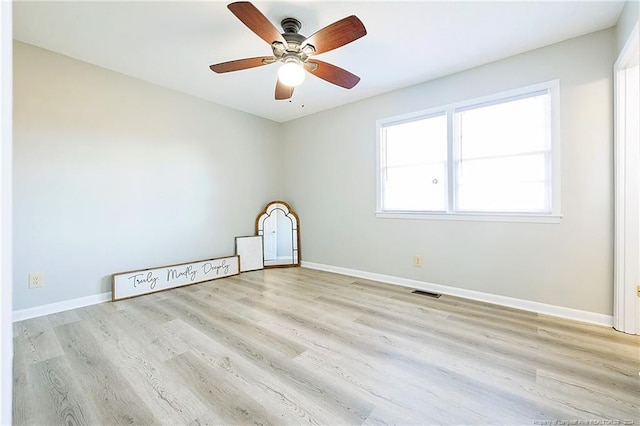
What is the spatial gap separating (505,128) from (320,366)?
2850mm

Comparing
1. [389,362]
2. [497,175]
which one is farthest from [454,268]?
[389,362]

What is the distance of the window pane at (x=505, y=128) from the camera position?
265cm

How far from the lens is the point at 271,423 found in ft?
4.45

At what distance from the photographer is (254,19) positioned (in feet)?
5.84

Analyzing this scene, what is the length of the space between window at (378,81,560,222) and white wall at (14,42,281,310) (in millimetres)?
2413

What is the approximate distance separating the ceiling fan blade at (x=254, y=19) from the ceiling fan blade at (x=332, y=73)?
355mm

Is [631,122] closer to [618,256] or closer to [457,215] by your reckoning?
[618,256]

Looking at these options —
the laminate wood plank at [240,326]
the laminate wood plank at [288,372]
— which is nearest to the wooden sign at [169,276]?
the laminate wood plank at [240,326]

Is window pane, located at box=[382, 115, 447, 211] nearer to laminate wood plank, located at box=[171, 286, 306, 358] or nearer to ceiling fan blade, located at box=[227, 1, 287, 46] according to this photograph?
ceiling fan blade, located at box=[227, 1, 287, 46]

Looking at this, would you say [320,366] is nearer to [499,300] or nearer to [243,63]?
[499,300]

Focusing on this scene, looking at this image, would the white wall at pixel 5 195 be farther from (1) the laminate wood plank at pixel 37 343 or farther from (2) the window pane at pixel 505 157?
(2) the window pane at pixel 505 157

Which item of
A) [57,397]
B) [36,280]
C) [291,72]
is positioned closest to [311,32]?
[291,72]

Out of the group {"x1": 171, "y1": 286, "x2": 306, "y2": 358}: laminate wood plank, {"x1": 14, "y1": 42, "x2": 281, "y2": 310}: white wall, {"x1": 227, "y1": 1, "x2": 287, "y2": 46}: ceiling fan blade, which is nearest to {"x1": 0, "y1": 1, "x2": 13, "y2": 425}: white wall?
{"x1": 227, "y1": 1, "x2": 287, "y2": 46}: ceiling fan blade

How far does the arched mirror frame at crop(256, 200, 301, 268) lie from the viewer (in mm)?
4523
